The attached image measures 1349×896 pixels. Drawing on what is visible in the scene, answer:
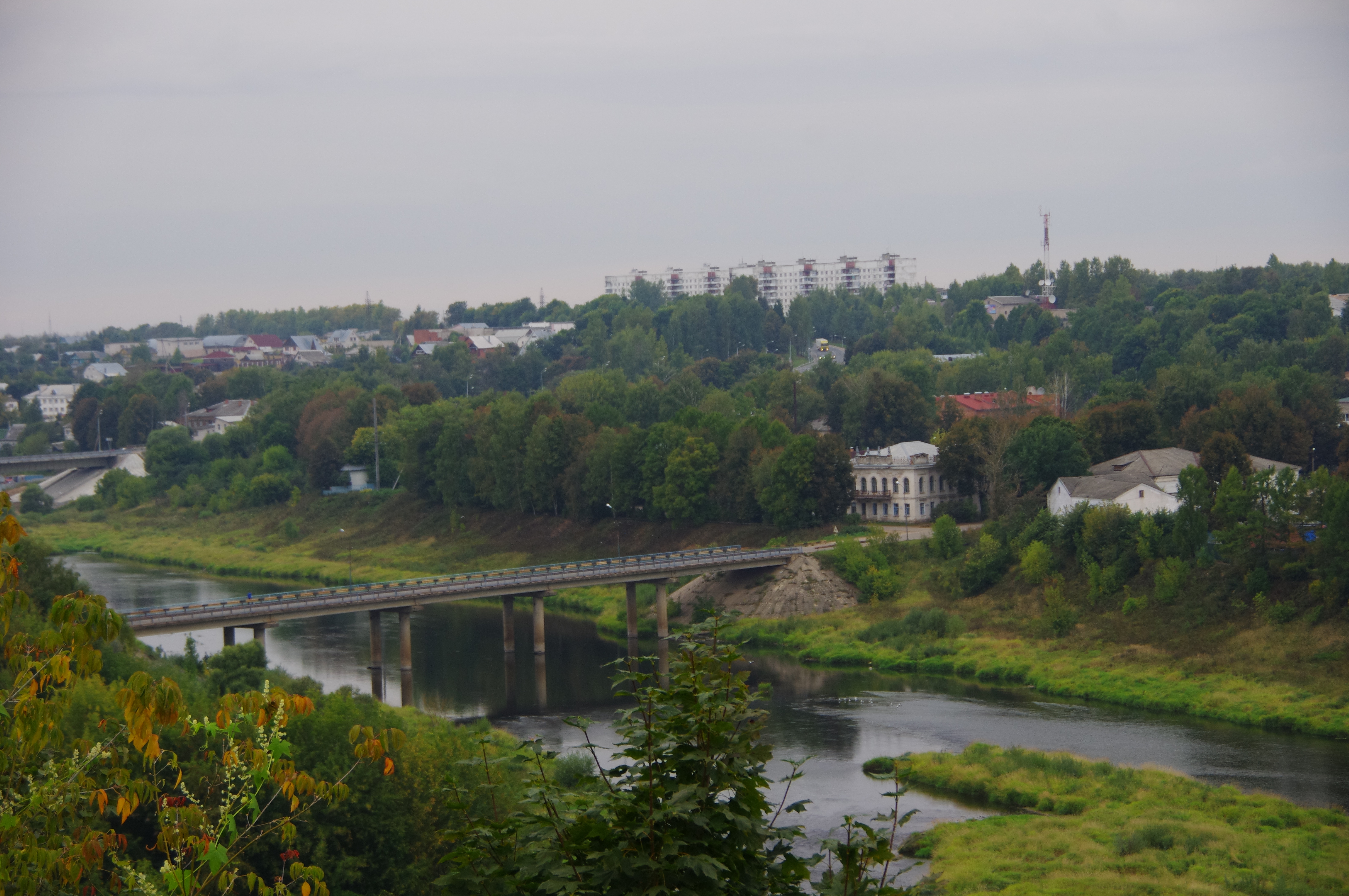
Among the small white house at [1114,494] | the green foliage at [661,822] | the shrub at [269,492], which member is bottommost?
the shrub at [269,492]

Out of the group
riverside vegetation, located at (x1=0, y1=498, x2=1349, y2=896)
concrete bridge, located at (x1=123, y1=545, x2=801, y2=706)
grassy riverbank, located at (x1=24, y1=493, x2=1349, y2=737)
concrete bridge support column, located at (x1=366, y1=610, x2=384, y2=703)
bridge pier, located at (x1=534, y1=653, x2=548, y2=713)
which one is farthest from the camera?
concrete bridge support column, located at (x1=366, y1=610, x2=384, y2=703)

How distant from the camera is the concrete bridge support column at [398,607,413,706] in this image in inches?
1951

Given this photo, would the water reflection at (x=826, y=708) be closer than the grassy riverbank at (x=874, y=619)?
Yes

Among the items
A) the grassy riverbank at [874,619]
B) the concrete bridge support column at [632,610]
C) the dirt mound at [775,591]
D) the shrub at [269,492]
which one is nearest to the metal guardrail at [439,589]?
the concrete bridge support column at [632,610]

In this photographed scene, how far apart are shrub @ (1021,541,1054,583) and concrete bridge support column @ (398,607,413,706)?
25.5 metres

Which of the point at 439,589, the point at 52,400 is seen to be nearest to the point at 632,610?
the point at 439,589

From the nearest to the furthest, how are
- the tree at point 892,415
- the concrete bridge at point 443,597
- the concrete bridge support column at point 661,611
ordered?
1. the concrete bridge at point 443,597
2. the concrete bridge support column at point 661,611
3. the tree at point 892,415

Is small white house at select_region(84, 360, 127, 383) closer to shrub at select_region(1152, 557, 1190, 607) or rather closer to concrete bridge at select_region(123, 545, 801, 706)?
concrete bridge at select_region(123, 545, 801, 706)

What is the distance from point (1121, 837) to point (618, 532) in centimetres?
4739

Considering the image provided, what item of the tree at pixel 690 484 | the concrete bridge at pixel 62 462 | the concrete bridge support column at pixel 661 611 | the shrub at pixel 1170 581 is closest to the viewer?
the shrub at pixel 1170 581

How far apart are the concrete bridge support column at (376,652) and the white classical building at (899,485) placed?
2718cm

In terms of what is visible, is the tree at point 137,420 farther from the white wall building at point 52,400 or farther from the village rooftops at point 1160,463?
the village rooftops at point 1160,463

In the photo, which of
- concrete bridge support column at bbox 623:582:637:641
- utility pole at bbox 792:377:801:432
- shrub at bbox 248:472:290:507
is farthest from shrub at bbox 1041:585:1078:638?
shrub at bbox 248:472:290:507

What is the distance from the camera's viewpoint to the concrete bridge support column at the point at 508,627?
5741cm
